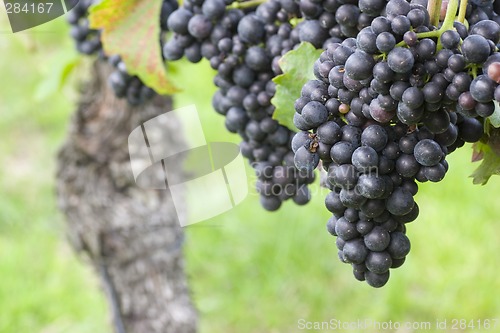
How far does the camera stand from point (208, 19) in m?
0.89

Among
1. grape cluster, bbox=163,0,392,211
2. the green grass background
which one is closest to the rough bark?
the green grass background

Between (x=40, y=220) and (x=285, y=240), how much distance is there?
1.18 meters

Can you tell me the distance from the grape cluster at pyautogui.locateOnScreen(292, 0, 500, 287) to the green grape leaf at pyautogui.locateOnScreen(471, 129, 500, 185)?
0.04m

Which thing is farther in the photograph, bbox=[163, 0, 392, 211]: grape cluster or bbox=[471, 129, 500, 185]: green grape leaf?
bbox=[163, 0, 392, 211]: grape cluster

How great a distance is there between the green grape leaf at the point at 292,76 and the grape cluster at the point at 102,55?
423mm

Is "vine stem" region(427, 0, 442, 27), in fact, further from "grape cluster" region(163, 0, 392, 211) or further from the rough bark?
the rough bark

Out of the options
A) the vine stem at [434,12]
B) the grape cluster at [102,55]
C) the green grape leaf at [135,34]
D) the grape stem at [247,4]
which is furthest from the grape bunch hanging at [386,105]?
the grape cluster at [102,55]

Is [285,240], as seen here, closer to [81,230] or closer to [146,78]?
[81,230]

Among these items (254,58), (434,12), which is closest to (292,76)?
(254,58)

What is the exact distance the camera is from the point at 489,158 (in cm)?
74

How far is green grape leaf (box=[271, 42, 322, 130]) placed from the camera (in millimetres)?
786

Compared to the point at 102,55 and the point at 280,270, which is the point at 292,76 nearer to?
the point at 102,55

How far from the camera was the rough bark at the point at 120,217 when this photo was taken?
1.64m

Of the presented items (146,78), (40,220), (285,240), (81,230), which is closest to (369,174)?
(146,78)
